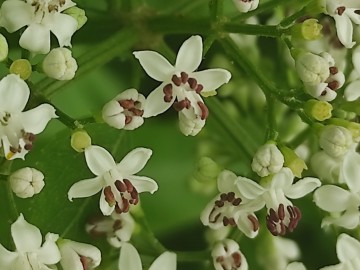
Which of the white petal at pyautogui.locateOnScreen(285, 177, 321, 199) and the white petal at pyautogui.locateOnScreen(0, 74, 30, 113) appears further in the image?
the white petal at pyautogui.locateOnScreen(285, 177, 321, 199)

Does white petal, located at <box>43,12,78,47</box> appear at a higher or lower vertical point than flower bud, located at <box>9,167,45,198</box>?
higher

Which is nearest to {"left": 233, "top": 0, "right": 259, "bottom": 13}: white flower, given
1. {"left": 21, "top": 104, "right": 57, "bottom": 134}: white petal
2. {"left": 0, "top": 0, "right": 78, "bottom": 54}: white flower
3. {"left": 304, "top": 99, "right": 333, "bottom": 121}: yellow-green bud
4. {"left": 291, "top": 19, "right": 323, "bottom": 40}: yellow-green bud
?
{"left": 291, "top": 19, "right": 323, "bottom": 40}: yellow-green bud

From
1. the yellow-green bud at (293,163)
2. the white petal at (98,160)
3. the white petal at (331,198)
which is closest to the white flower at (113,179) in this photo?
the white petal at (98,160)

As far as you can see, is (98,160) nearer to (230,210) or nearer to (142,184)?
(142,184)

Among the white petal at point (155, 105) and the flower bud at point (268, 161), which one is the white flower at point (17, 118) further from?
the flower bud at point (268, 161)

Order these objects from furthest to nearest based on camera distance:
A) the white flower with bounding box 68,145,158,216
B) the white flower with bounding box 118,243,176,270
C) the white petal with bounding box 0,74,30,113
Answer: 1. the white flower with bounding box 118,243,176,270
2. the white flower with bounding box 68,145,158,216
3. the white petal with bounding box 0,74,30,113

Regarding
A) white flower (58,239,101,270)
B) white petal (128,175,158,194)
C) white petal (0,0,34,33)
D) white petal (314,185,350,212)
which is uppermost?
white petal (0,0,34,33)

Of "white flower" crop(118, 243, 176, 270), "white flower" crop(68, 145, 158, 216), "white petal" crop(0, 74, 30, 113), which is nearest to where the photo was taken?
"white petal" crop(0, 74, 30, 113)

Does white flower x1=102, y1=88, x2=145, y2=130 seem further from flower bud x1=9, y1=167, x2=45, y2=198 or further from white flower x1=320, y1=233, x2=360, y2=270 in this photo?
white flower x1=320, y1=233, x2=360, y2=270

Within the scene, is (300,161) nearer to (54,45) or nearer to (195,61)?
(195,61)
